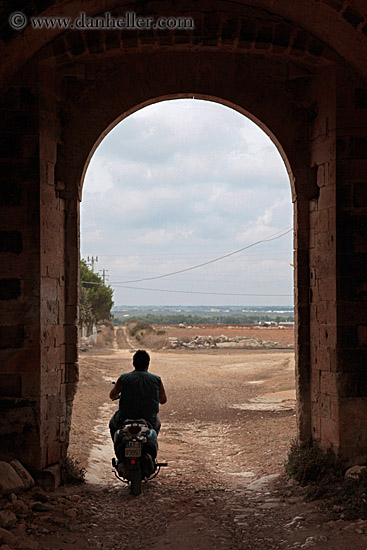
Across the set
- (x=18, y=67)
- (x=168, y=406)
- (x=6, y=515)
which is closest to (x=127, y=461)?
(x=6, y=515)

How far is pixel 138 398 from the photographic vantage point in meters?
5.83

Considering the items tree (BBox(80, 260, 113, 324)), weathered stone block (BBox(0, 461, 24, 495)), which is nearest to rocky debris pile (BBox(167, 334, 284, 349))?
tree (BBox(80, 260, 113, 324))

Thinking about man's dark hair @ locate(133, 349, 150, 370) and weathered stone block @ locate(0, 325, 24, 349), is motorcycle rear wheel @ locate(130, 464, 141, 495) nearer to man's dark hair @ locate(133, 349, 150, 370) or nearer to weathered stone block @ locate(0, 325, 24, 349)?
man's dark hair @ locate(133, 349, 150, 370)

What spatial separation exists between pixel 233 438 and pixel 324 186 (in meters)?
5.47

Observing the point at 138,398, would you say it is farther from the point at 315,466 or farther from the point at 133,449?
the point at 315,466

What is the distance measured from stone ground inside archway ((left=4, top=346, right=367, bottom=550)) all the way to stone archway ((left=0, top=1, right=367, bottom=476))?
794mm

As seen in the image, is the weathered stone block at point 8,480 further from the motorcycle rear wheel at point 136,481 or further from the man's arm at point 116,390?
the man's arm at point 116,390

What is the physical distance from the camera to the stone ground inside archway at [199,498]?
4.48 metres

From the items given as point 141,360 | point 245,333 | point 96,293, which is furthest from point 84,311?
point 141,360

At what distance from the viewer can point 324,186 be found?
6.14m

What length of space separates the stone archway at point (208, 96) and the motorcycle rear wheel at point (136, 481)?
963 mm

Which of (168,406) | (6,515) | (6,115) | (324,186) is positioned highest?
(6,115)

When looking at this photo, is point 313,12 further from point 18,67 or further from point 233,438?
point 233,438

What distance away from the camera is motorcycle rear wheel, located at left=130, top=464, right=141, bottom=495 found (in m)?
5.56
